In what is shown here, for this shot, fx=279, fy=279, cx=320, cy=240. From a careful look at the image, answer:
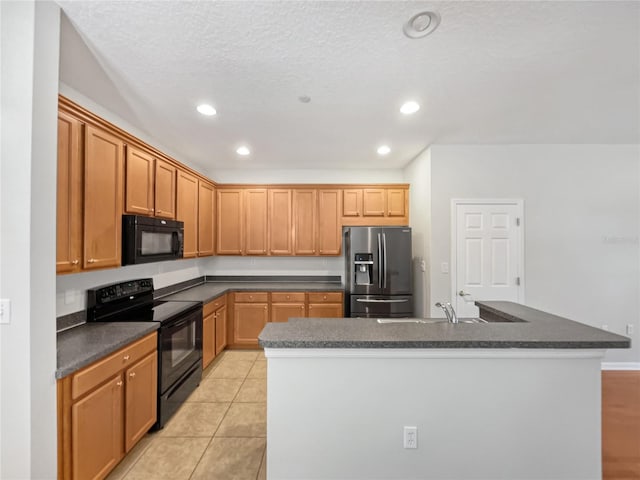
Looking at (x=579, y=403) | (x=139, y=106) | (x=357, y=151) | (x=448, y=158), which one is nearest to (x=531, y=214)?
(x=448, y=158)

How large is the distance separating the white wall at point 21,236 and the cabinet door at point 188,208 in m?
1.89

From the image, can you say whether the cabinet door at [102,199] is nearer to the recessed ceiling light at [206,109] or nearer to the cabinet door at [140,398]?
the recessed ceiling light at [206,109]

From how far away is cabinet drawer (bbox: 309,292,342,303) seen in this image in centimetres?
394

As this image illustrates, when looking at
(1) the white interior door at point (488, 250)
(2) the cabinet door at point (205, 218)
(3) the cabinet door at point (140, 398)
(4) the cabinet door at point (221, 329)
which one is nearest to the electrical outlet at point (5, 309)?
(3) the cabinet door at point (140, 398)

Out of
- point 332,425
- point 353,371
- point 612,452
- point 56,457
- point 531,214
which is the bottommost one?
point 612,452

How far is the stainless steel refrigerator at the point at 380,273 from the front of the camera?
3.65 meters

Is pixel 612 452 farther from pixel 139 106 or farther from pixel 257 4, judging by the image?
pixel 139 106

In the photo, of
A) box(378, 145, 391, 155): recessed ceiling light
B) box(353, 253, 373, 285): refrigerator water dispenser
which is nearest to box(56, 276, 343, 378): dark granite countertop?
box(353, 253, 373, 285): refrigerator water dispenser

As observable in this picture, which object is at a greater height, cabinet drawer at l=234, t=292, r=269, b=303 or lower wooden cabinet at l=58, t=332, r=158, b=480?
cabinet drawer at l=234, t=292, r=269, b=303

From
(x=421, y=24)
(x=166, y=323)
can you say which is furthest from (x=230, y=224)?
(x=421, y=24)

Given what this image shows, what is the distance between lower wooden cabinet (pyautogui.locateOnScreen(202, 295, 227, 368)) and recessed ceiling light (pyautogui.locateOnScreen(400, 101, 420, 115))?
9.65ft

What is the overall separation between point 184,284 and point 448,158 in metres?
3.87

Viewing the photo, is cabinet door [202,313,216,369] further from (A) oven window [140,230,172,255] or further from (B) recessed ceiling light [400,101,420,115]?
(B) recessed ceiling light [400,101,420,115]

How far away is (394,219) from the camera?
14.0ft
